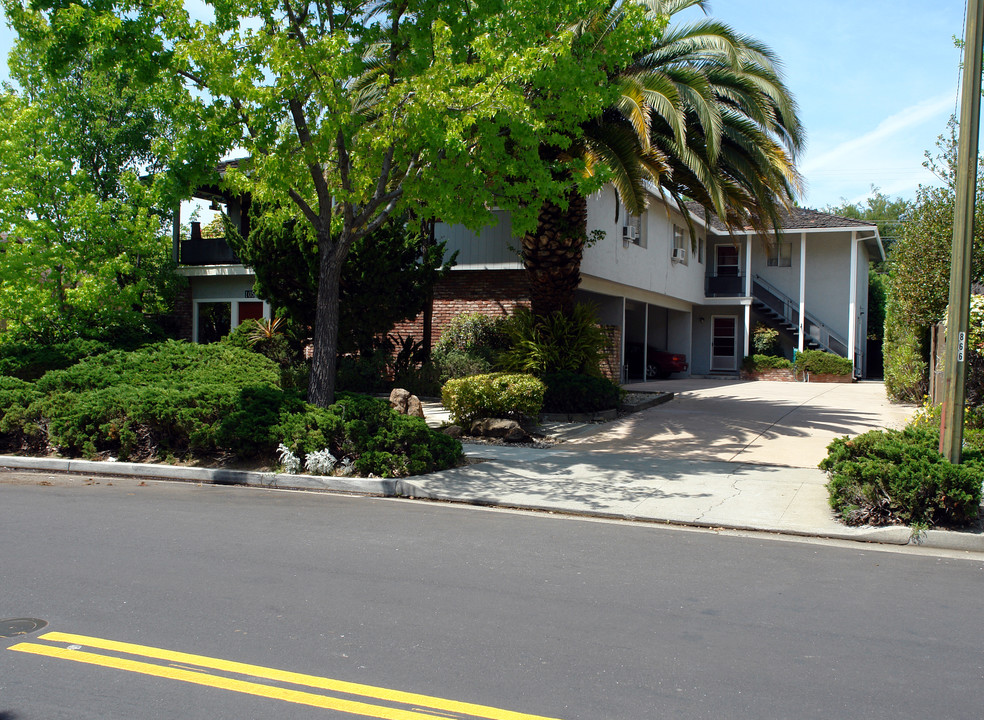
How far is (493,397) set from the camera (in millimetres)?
13273

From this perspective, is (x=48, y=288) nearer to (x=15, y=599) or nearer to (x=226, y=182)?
(x=226, y=182)

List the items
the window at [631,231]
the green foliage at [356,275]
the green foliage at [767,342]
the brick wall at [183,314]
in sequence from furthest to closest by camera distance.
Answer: the green foliage at [767,342]
the brick wall at [183,314]
the window at [631,231]
the green foliage at [356,275]

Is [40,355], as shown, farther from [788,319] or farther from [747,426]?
[788,319]

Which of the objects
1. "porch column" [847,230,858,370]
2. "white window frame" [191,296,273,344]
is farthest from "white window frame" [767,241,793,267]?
"white window frame" [191,296,273,344]

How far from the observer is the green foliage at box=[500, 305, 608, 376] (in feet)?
53.3

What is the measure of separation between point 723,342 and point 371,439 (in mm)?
24996

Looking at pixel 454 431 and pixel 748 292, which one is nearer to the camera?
pixel 454 431

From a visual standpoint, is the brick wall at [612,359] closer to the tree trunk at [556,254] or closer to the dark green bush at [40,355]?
the tree trunk at [556,254]

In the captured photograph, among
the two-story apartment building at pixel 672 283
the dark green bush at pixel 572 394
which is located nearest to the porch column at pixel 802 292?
the two-story apartment building at pixel 672 283

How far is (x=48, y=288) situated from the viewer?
17.6 meters

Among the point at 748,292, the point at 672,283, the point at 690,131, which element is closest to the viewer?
the point at 690,131

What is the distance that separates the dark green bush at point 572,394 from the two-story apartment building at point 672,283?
4.02 meters

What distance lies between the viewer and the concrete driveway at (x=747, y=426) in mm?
12320

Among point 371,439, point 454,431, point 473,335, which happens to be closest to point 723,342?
point 473,335
